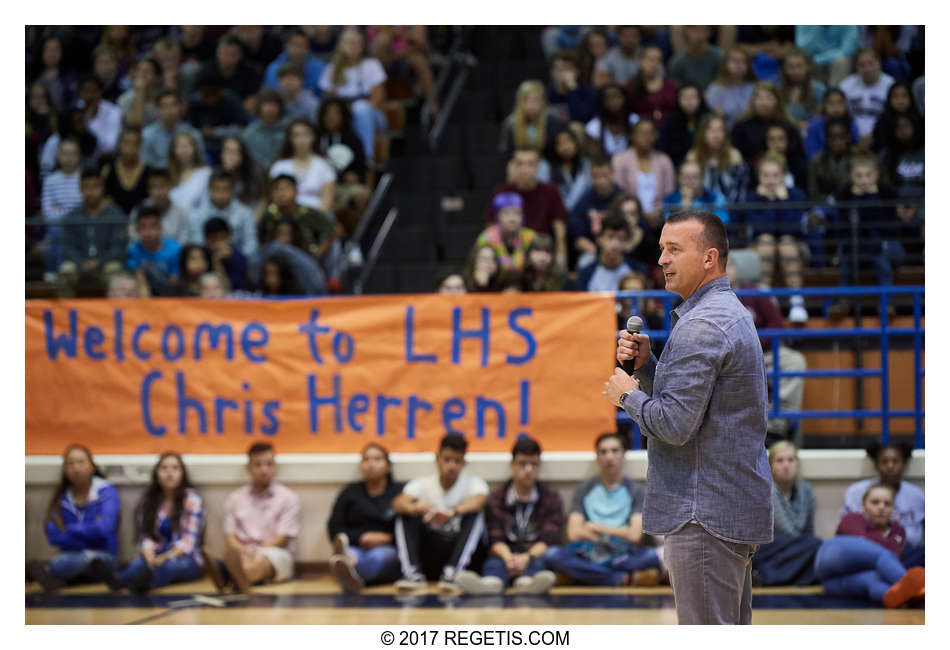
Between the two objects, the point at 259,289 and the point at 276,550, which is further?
the point at 259,289

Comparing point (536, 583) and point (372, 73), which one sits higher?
point (372, 73)

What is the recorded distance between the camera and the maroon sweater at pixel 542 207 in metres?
9.56

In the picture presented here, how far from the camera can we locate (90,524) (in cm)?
825

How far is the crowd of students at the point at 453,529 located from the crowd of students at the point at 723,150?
5.09ft

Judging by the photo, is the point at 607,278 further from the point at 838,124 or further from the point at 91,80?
the point at 91,80

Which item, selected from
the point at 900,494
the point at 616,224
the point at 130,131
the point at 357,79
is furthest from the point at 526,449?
the point at 130,131

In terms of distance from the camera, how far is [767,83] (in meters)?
10.3

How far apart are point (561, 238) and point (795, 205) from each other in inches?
73.4

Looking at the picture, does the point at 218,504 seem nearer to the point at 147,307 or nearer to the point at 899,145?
the point at 147,307

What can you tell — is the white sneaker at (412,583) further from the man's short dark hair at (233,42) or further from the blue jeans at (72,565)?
the man's short dark hair at (233,42)

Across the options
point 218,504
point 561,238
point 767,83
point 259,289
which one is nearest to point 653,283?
point 561,238

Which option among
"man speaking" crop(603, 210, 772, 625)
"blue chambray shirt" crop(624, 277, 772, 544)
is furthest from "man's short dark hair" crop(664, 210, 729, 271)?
"blue chambray shirt" crop(624, 277, 772, 544)

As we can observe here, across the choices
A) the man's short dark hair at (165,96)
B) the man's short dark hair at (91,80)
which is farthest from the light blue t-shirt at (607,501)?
the man's short dark hair at (91,80)

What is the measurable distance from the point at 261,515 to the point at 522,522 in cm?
186
